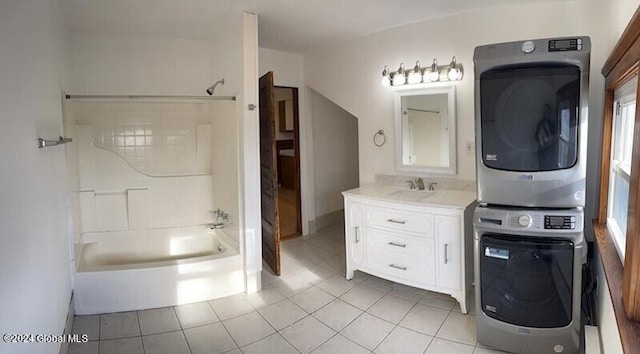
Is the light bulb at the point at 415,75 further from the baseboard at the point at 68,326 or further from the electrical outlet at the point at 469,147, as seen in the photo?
the baseboard at the point at 68,326

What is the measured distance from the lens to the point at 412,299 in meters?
2.73

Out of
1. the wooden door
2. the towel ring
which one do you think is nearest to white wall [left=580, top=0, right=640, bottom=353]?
the towel ring

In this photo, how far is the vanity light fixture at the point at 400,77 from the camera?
3125mm

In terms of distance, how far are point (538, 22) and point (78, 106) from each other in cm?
397

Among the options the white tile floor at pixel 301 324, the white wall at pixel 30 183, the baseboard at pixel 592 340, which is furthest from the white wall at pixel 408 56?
the white wall at pixel 30 183

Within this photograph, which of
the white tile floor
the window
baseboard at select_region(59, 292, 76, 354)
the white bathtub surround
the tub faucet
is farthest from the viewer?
the tub faucet

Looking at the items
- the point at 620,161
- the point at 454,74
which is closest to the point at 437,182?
the point at 454,74

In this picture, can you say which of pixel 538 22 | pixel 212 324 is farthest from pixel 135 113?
pixel 538 22

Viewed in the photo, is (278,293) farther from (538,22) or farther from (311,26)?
(538,22)

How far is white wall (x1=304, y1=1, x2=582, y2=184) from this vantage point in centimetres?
261

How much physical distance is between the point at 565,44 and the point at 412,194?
4.84 ft

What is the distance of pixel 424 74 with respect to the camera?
3.02m

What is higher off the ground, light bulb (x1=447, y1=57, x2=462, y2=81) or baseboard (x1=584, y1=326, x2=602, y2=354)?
light bulb (x1=447, y1=57, x2=462, y2=81)

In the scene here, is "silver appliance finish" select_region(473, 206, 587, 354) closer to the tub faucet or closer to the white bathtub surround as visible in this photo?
the white bathtub surround
